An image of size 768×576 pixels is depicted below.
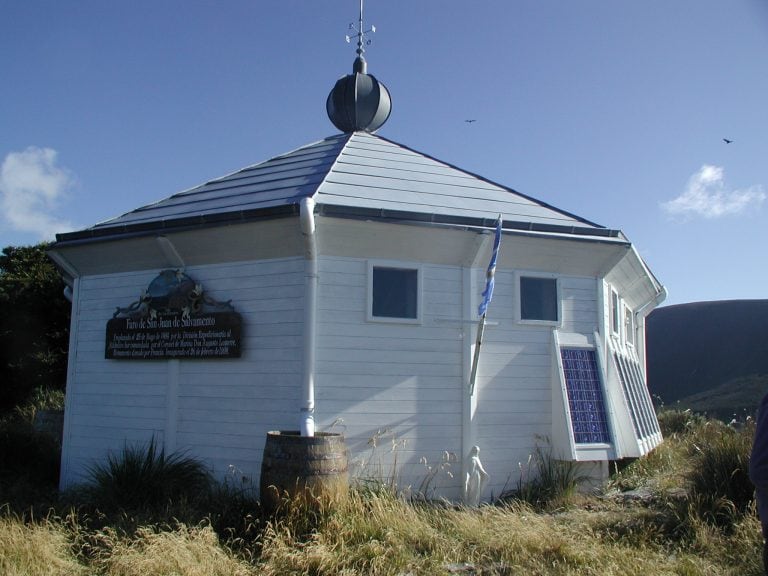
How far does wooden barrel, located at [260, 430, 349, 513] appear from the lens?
712 centimetres

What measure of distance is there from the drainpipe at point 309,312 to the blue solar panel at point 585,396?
11.2 ft

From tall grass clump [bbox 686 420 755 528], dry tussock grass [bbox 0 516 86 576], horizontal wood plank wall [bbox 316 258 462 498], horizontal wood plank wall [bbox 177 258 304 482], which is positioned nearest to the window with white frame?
horizontal wood plank wall [bbox 316 258 462 498]

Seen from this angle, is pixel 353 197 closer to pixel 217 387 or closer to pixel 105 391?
pixel 217 387

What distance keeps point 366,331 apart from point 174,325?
2558 mm

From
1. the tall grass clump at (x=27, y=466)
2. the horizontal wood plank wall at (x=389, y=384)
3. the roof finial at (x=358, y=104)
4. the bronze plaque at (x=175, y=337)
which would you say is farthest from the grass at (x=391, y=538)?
the roof finial at (x=358, y=104)

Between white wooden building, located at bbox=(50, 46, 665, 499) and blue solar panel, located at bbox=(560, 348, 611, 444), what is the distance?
3 centimetres

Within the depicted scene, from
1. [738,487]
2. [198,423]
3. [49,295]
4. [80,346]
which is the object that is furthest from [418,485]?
[49,295]

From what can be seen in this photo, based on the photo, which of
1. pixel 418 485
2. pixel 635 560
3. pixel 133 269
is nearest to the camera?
pixel 635 560

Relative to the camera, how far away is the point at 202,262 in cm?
955

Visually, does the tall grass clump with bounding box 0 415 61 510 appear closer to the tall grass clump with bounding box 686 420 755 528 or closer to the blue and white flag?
the blue and white flag

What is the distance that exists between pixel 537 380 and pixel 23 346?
1320 cm

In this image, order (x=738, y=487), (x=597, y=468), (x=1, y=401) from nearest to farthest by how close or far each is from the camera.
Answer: (x=738, y=487)
(x=597, y=468)
(x=1, y=401)

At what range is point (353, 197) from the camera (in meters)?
9.15

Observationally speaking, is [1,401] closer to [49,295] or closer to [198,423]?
[49,295]
